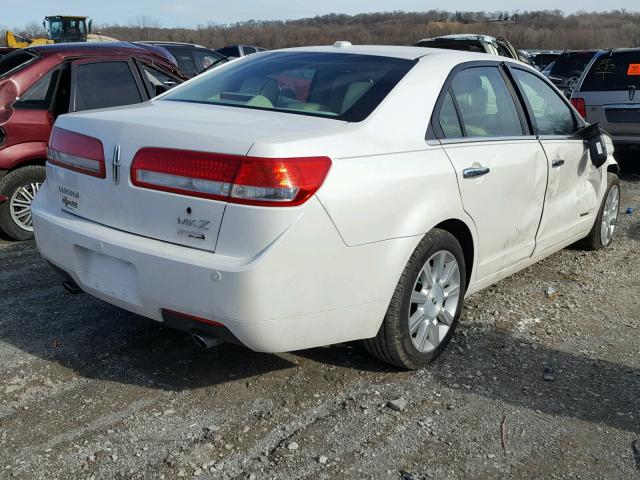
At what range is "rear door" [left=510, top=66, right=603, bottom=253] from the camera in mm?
4500

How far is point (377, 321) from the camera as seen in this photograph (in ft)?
10.6

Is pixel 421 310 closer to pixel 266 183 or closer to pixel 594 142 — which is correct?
pixel 266 183

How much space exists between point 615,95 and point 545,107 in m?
5.10

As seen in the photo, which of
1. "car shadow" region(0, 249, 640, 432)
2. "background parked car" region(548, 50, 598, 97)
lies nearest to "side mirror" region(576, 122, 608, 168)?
"car shadow" region(0, 249, 640, 432)

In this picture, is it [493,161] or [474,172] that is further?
[493,161]

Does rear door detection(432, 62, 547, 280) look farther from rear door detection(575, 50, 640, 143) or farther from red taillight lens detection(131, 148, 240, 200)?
rear door detection(575, 50, 640, 143)

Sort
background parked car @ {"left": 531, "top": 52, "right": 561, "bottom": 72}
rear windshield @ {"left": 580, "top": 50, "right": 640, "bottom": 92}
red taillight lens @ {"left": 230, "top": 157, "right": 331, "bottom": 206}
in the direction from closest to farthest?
red taillight lens @ {"left": 230, "top": 157, "right": 331, "bottom": 206} < rear windshield @ {"left": 580, "top": 50, "right": 640, "bottom": 92} < background parked car @ {"left": 531, "top": 52, "right": 561, "bottom": 72}

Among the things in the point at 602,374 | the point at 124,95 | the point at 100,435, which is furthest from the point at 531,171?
the point at 124,95

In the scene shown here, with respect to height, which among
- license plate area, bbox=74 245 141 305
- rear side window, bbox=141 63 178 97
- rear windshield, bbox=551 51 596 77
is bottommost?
license plate area, bbox=74 245 141 305

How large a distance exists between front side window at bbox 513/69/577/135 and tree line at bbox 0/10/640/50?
5433cm

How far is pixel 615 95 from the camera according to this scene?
9.13m

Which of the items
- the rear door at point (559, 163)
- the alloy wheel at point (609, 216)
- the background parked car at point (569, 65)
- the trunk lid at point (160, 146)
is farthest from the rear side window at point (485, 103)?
the background parked car at point (569, 65)

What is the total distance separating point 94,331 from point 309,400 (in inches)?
56.3

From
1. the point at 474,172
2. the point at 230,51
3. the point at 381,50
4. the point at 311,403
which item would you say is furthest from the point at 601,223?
the point at 230,51
